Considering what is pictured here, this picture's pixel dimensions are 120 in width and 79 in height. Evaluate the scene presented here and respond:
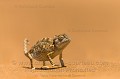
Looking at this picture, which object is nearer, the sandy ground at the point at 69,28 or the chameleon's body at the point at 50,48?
the chameleon's body at the point at 50,48

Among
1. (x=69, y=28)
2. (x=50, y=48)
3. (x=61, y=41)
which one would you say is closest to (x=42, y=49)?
(x=50, y=48)

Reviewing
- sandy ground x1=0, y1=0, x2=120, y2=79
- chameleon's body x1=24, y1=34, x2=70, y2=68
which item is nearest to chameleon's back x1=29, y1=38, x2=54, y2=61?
chameleon's body x1=24, y1=34, x2=70, y2=68

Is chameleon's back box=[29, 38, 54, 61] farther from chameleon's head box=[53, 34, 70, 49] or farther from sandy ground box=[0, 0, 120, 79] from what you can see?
sandy ground box=[0, 0, 120, 79]

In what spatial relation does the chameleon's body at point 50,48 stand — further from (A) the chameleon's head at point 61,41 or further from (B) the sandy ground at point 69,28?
(B) the sandy ground at point 69,28

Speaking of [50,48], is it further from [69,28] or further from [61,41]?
[69,28]

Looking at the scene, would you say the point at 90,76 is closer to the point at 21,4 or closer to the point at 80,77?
the point at 80,77

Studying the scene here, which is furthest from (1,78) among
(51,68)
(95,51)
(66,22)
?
(66,22)

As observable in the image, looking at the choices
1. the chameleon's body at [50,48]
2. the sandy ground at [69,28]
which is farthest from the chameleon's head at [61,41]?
the sandy ground at [69,28]

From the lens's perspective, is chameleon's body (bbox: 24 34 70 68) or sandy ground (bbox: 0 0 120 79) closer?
chameleon's body (bbox: 24 34 70 68)

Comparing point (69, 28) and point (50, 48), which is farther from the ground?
point (69, 28)
